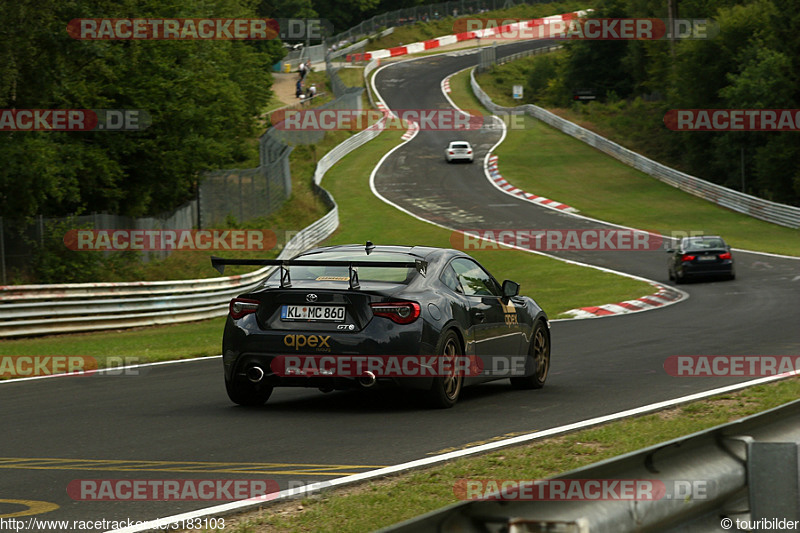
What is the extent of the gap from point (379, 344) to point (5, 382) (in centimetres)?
600

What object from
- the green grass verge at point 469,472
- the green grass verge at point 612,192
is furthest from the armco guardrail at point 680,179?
the green grass verge at point 469,472

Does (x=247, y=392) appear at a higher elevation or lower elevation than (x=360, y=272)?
lower

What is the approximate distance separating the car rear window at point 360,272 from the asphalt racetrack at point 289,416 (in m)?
1.22

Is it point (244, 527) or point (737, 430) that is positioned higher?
point (737, 430)

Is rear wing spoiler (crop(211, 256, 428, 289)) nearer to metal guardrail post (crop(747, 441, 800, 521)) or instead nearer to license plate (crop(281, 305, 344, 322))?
license plate (crop(281, 305, 344, 322))

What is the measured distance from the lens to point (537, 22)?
125 meters

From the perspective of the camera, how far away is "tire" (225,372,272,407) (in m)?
9.80

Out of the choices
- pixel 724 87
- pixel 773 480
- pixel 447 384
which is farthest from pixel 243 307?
pixel 724 87

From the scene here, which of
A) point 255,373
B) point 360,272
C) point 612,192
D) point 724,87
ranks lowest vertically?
point 255,373

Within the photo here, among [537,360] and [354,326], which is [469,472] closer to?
[354,326]

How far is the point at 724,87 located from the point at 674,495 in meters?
59.7

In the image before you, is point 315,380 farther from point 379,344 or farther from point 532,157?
point 532,157

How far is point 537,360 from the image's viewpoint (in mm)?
11500

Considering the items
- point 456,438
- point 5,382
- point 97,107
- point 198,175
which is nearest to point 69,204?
point 97,107
